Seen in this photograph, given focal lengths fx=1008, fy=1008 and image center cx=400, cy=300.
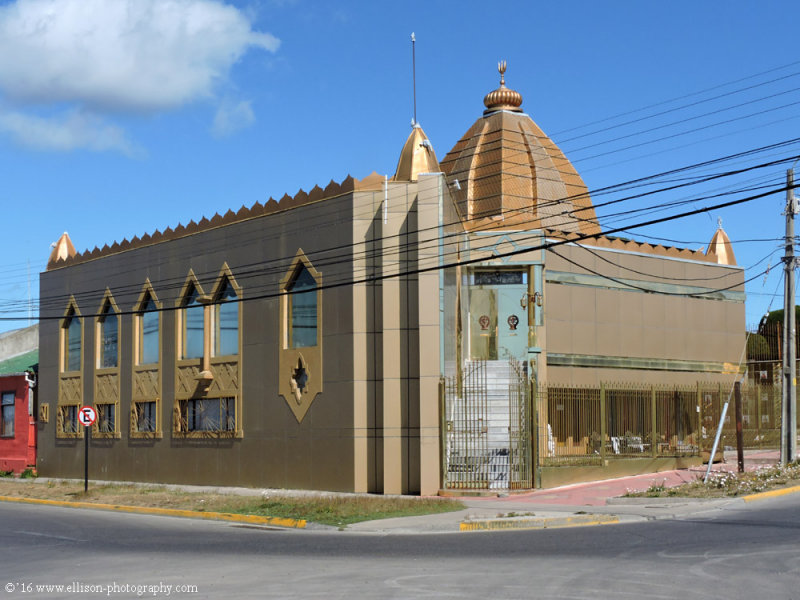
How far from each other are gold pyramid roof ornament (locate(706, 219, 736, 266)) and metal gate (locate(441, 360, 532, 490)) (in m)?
20.2

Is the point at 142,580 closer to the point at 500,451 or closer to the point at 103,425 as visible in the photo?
the point at 500,451

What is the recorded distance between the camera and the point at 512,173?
→ 3844 centimetres

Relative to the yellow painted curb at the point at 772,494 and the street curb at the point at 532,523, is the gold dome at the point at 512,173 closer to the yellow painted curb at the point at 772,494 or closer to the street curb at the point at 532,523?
the yellow painted curb at the point at 772,494

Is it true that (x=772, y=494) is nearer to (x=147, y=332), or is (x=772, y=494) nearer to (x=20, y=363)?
(x=147, y=332)

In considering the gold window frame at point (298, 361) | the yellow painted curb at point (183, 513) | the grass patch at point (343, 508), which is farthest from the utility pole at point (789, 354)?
the yellow painted curb at point (183, 513)

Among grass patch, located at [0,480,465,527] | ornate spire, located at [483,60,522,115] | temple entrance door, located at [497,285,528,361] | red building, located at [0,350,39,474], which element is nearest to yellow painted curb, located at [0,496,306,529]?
grass patch, located at [0,480,465,527]

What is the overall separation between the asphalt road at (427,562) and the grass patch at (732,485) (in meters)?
1.97

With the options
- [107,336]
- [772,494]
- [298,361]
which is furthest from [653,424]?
[107,336]

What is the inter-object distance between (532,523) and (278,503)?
6408 millimetres

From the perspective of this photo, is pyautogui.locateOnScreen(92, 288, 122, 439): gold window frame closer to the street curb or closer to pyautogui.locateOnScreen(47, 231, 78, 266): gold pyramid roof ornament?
pyautogui.locateOnScreen(47, 231, 78, 266): gold pyramid roof ornament

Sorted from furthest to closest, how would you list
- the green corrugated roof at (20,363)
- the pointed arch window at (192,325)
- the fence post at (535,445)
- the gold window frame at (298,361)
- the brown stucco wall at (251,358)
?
the green corrugated roof at (20,363), the pointed arch window at (192,325), the gold window frame at (298,361), the brown stucco wall at (251,358), the fence post at (535,445)

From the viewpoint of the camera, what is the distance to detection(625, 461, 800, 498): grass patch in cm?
2048

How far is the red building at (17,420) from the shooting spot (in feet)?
129

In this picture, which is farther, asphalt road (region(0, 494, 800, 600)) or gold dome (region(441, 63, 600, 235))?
gold dome (region(441, 63, 600, 235))
